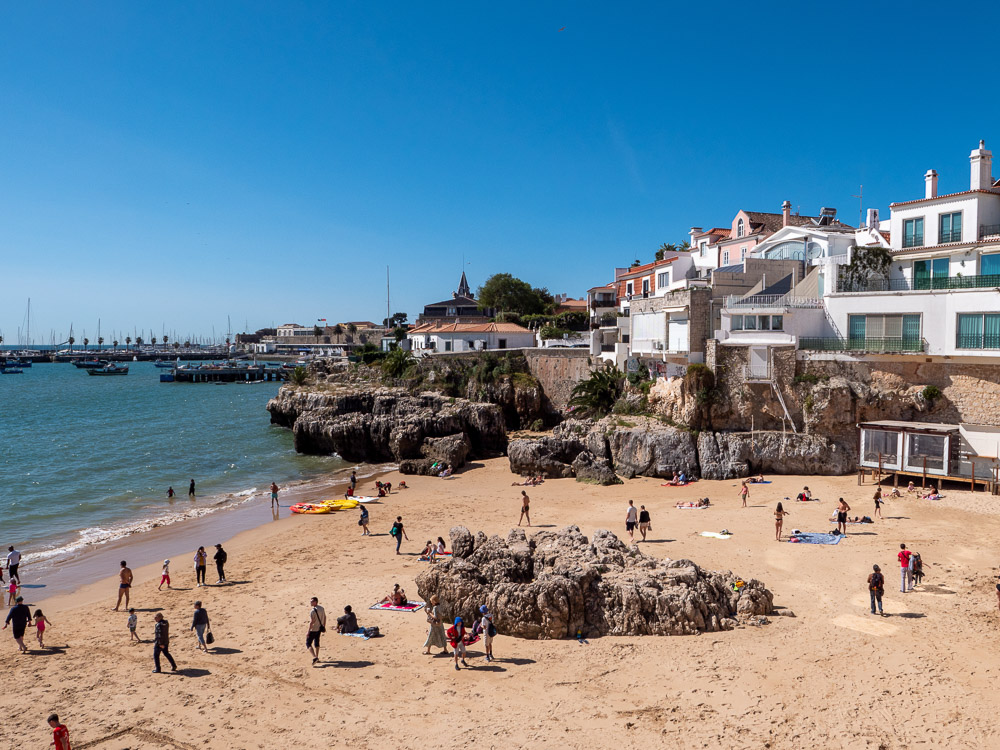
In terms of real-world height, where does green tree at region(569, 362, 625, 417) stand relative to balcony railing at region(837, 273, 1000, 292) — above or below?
below

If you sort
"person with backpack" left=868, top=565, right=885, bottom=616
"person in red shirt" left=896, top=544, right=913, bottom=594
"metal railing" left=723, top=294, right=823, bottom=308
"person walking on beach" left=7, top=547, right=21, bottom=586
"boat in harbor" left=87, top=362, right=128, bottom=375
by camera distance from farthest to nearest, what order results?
"boat in harbor" left=87, top=362, right=128, bottom=375, "metal railing" left=723, top=294, right=823, bottom=308, "person walking on beach" left=7, top=547, right=21, bottom=586, "person in red shirt" left=896, top=544, right=913, bottom=594, "person with backpack" left=868, top=565, right=885, bottom=616

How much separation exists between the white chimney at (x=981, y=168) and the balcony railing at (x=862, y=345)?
7.69m

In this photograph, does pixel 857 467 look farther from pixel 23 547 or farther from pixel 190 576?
pixel 23 547

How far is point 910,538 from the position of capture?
20344 mm

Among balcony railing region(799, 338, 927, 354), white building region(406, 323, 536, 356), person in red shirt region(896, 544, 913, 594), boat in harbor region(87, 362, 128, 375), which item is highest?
white building region(406, 323, 536, 356)

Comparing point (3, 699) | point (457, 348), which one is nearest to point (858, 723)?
point (3, 699)

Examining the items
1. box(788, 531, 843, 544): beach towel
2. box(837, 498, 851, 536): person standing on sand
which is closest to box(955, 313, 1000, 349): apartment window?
box(837, 498, 851, 536): person standing on sand

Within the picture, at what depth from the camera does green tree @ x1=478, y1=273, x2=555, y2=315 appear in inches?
3253

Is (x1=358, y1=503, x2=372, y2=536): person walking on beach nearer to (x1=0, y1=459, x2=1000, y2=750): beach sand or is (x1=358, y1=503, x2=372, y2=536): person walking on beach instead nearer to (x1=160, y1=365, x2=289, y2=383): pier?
(x1=0, y1=459, x2=1000, y2=750): beach sand

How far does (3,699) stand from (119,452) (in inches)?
1397

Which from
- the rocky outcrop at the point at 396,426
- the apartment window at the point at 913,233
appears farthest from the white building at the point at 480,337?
the apartment window at the point at 913,233

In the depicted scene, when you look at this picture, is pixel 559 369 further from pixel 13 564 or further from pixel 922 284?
pixel 13 564

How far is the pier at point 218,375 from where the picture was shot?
120 metres

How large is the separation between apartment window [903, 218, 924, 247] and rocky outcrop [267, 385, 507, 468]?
23.3 metres
